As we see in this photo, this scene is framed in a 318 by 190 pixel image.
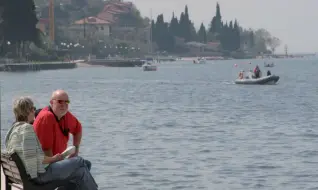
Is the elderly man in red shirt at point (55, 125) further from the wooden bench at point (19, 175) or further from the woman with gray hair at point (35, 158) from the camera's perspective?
the wooden bench at point (19, 175)

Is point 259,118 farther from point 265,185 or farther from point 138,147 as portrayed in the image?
point 265,185

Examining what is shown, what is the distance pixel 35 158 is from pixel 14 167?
40 cm

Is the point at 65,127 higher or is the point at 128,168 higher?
the point at 65,127

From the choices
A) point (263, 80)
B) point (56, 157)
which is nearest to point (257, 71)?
point (263, 80)

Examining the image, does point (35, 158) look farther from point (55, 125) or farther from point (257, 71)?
point (257, 71)

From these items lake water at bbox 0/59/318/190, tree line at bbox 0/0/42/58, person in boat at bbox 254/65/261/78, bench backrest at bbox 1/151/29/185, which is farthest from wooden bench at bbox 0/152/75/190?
tree line at bbox 0/0/42/58

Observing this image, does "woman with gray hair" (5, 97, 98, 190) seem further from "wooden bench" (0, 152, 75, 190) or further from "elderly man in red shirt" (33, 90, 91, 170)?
"elderly man in red shirt" (33, 90, 91, 170)

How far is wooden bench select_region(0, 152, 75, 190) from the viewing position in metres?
11.4

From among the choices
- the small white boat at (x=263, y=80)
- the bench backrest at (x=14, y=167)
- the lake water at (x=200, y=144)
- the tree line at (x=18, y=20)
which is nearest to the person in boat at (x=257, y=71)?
the small white boat at (x=263, y=80)

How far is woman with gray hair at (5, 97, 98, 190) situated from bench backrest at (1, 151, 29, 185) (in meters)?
0.05

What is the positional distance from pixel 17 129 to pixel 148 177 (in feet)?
47.3

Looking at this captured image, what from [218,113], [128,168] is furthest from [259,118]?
[128,168]

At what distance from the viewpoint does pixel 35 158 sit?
11.3m

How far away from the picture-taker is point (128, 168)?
89.5 ft
